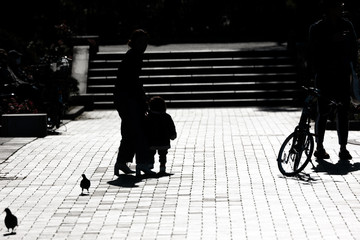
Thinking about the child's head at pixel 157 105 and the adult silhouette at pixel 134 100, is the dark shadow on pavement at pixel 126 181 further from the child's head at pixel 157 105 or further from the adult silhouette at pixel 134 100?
the child's head at pixel 157 105

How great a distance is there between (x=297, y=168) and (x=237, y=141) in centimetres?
375

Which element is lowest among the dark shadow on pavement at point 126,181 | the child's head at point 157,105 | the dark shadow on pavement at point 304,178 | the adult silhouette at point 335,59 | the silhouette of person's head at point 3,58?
the dark shadow on pavement at point 126,181

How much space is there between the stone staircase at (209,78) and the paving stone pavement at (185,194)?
7.32 metres

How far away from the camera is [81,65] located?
25.4 metres

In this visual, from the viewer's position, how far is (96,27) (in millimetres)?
35156

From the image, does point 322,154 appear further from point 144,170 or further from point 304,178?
point 144,170

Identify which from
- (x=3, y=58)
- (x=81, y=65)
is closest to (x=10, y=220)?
(x=3, y=58)

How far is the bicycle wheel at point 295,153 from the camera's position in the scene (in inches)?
467

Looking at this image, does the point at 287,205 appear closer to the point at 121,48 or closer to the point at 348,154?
the point at 348,154

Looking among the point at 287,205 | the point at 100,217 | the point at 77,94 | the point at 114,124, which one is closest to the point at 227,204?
the point at 287,205

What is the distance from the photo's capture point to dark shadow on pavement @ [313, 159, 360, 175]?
12.2m

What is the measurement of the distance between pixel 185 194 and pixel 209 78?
1444 centimetres

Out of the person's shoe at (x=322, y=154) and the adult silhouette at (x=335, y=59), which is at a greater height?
the adult silhouette at (x=335, y=59)

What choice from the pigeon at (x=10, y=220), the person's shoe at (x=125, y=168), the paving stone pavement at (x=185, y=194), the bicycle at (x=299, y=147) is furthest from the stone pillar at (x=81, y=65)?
the pigeon at (x=10, y=220)
